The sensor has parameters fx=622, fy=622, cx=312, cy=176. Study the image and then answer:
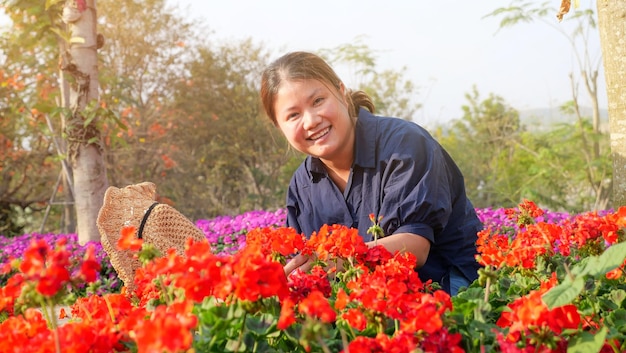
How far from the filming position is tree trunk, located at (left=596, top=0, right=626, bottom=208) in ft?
8.38

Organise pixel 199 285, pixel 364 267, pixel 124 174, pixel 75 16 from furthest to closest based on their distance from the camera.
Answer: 1. pixel 124 174
2. pixel 75 16
3. pixel 364 267
4. pixel 199 285

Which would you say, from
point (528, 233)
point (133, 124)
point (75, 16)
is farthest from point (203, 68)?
point (528, 233)

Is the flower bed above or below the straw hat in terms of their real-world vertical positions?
above

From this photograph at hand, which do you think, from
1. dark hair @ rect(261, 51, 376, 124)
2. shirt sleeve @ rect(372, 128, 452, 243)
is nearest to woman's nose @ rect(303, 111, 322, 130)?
dark hair @ rect(261, 51, 376, 124)

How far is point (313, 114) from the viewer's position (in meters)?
2.49

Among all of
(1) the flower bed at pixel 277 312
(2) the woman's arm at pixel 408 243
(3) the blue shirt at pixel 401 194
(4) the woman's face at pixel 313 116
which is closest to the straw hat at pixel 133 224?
(3) the blue shirt at pixel 401 194

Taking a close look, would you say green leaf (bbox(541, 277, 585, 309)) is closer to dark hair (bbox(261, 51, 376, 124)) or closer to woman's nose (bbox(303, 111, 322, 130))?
woman's nose (bbox(303, 111, 322, 130))

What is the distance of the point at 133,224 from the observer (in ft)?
10.5

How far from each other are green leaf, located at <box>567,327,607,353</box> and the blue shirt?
3.76ft

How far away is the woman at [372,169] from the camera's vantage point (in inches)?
92.8

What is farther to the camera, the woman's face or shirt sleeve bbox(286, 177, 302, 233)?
shirt sleeve bbox(286, 177, 302, 233)

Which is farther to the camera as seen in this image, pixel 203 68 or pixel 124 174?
pixel 203 68

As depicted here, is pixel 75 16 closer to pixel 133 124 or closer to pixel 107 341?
pixel 133 124

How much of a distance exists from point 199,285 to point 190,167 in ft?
27.5
